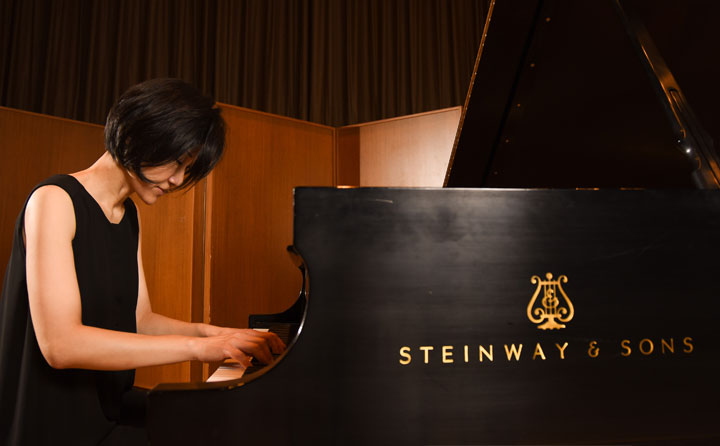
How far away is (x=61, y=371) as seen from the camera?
98 cm

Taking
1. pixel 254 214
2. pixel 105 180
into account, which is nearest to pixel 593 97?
pixel 105 180

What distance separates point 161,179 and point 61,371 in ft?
1.52

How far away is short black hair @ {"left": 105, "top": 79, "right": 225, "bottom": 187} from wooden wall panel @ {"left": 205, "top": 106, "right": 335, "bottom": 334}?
1843 mm

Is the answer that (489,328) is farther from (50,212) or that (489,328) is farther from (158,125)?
(50,212)

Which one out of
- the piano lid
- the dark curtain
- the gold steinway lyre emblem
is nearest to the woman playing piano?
the gold steinway lyre emblem

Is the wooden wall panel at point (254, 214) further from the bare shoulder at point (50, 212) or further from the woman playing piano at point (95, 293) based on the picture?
the bare shoulder at point (50, 212)

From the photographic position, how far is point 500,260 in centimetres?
76

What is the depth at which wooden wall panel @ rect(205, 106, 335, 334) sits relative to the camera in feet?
9.37

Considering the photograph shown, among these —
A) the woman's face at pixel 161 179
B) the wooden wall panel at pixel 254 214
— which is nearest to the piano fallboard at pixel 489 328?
the woman's face at pixel 161 179

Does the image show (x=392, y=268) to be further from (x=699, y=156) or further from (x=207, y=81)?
(x=207, y=81)

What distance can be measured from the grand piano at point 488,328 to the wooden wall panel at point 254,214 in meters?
2.13

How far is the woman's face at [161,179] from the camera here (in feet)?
3.26

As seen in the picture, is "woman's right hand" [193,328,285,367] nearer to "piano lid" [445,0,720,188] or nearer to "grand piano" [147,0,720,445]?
"grand piano" [147,0,720,445]

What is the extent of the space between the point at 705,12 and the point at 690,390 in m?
0.90
